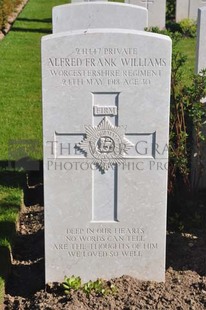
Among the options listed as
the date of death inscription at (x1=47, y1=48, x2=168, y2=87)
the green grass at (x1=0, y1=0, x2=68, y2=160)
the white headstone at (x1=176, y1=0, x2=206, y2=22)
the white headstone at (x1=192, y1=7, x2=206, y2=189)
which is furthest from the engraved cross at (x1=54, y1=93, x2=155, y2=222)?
the white headstone at (x1=176, y1=0, x2=206, y2=22)

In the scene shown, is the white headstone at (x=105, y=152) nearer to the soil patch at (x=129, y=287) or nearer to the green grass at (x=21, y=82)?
the soil patch at (x=129, y=287)

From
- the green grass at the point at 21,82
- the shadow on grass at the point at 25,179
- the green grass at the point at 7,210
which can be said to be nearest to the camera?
the green grass at the point at 7,210

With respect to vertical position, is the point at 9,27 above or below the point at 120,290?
above

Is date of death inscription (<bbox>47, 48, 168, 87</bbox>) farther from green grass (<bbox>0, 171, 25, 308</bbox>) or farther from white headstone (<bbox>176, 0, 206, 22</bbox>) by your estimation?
white headstone (<bbox>176, 0, 206, 22</bbox>)

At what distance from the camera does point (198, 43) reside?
5.76 meters

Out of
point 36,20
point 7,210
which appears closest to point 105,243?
point 7,210

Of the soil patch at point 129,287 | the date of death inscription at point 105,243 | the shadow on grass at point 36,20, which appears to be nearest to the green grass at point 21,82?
the shadow on grass at point 36,20

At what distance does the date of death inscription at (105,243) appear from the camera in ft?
14.1

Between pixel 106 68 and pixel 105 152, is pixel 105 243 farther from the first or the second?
pixel 106 68

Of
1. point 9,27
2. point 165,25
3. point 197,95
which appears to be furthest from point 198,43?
point 9,27

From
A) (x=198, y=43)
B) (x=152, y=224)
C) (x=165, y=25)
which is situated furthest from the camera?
(x=165, y=25)

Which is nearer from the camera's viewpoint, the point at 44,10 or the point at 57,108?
the point at 57,108

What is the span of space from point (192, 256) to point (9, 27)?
12.6m

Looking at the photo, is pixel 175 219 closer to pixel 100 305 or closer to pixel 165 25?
pixel 100 305
